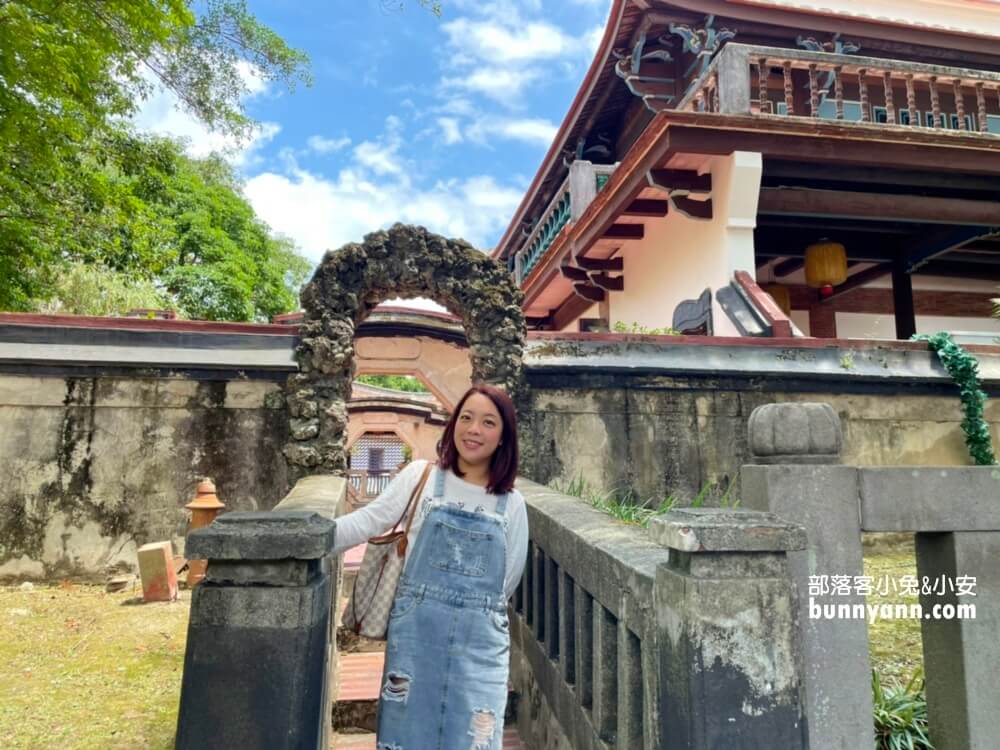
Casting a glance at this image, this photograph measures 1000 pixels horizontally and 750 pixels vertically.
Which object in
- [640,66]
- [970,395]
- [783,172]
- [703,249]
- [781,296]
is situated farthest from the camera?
[781,296]

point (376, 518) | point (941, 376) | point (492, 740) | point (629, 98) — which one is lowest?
point (492, 740)

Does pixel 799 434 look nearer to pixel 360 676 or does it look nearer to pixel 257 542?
pixel 257 542

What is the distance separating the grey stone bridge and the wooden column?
8.06 metres

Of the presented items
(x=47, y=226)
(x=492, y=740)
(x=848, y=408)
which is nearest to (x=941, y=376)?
(x=848, y=408)

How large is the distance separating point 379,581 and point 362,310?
4113 millimetres

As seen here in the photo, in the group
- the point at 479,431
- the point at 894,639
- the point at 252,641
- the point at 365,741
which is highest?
the point at 479,431

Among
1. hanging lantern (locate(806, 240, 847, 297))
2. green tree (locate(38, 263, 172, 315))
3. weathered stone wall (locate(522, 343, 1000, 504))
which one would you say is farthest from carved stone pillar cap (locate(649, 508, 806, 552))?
green tree (locate(38, 263, 172, 315))

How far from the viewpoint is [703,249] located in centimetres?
807

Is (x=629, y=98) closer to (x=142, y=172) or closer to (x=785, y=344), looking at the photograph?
(x=785, y=344)

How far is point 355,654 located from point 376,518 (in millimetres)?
3014

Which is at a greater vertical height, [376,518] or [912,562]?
[376,518]

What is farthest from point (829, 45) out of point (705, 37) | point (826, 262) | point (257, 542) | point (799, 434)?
point (257, 542)

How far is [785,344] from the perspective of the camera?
6.28m

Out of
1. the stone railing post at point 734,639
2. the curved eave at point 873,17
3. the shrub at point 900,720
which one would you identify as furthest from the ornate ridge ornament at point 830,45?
the stone railing post at point 734,639
